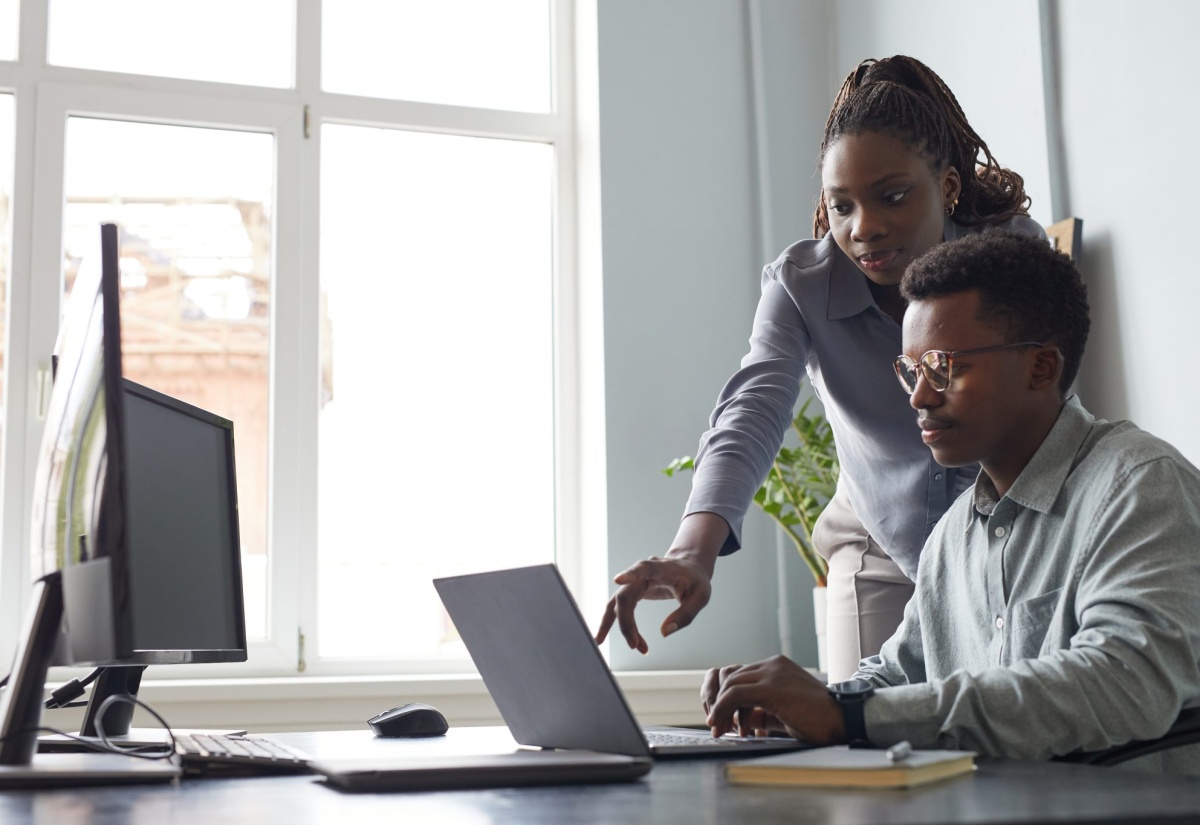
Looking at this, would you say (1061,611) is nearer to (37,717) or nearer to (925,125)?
(925,125)

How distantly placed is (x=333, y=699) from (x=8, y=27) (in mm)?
1918

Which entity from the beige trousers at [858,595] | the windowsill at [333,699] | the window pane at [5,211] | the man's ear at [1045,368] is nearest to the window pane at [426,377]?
the windowsill at [333,699]

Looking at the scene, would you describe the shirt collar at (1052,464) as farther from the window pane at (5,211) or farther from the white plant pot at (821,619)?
the window pane at (5,211)

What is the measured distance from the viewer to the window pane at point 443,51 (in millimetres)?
3533

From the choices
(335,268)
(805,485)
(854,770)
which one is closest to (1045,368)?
Result: (854,770)

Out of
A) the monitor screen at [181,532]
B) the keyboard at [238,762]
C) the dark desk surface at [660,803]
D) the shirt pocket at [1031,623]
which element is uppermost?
the monitor screen at [181,532]

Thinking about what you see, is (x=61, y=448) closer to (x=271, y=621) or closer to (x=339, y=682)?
(x=339, y=682)

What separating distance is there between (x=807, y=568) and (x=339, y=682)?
128cm

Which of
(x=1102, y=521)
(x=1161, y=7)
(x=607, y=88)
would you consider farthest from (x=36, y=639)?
(x=607, y=88)

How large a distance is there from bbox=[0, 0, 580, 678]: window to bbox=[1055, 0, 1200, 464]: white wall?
152 cm

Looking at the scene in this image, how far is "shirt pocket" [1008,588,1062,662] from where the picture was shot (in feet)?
4.14

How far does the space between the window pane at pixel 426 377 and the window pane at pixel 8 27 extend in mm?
826

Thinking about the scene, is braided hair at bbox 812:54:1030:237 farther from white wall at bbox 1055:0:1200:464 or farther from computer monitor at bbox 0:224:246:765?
computer monitor at bbox 0:224:246:765

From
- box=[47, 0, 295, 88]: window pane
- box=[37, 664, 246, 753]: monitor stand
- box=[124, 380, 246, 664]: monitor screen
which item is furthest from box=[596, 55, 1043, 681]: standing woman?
box=[47, 0, 295, 88]: window pane
